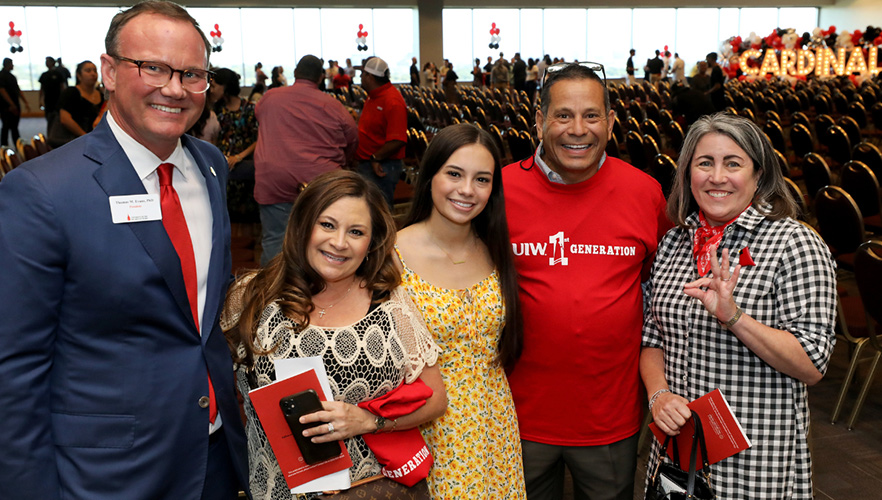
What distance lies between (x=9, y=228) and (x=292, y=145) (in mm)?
3408

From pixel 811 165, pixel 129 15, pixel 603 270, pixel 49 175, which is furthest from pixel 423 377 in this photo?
pixel 811 165

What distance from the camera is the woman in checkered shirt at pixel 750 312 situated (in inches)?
63.5

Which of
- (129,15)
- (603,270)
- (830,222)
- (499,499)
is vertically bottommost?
(499,499)

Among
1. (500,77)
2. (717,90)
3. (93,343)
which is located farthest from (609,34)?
(93,343)

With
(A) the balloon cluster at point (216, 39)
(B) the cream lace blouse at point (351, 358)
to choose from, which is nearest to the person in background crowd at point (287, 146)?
(B) the cream lace blouse at point (351, 358)

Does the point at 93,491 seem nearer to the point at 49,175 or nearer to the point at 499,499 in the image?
the point at 49,175

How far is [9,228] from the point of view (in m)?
1.23

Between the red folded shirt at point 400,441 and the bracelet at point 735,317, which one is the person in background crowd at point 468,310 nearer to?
the red folded shirt at point 400,441

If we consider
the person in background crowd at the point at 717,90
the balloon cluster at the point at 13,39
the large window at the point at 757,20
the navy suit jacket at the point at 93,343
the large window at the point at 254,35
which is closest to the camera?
the navy suit jacket at the point at 93,343

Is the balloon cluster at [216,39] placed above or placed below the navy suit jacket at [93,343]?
above

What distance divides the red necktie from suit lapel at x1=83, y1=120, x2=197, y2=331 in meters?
0.03

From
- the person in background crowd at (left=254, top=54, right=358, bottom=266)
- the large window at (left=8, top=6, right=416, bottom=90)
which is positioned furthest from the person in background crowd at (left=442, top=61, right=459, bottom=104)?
the person in background crowd at (left=254, top=54, right=358, bottom=266)

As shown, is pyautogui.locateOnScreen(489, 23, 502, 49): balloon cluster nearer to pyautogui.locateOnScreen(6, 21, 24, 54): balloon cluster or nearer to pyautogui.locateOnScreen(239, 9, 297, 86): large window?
pyautogui.locateOnScreen(239, 9, 297, 86): large window

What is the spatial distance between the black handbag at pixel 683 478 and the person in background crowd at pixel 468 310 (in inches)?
14.9
